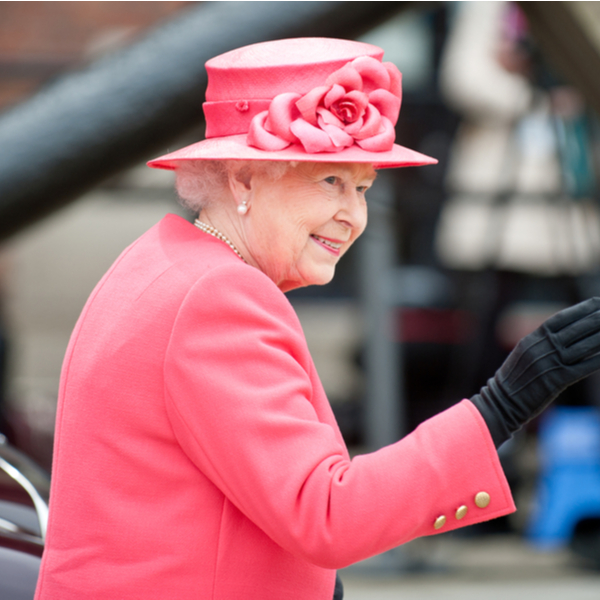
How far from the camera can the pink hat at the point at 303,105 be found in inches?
45.6

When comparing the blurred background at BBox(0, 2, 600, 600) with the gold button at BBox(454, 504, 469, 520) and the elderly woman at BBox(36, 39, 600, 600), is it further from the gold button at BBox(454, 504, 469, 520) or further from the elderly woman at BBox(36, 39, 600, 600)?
the gold button at BBox(454, 504, 469, 520)

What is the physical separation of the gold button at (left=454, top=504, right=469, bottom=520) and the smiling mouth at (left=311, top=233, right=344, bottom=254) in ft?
1.40

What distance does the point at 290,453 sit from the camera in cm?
103

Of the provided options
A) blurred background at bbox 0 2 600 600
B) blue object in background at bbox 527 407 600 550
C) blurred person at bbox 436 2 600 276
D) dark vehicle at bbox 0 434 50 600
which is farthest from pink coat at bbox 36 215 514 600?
blurred person at bbox 436 2 600 276

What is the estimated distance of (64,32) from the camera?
17.7 feet

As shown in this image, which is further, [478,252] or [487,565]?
[478,252]

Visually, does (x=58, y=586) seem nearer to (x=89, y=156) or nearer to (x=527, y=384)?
(x=527, y=384)

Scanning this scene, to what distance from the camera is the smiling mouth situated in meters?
1.28

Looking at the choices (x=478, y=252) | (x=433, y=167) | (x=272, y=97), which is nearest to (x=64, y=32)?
(x=433, y=167)

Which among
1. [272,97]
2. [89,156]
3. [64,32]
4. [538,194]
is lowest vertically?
[538,194]

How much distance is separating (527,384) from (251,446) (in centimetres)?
37

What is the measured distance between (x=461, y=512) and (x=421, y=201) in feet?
16.6

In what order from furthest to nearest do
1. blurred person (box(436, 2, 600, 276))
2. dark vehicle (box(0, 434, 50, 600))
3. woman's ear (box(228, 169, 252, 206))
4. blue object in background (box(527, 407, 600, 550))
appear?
blurred person (box(436, 2, 600, 276)) < blue object in background (box(527, 407, 600, 550)) < dark vehicle (box(0, 434, 50, 600)) < woman's ear (box(228, 169, 252, 206))

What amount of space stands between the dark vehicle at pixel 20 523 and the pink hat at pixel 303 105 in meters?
0.73
